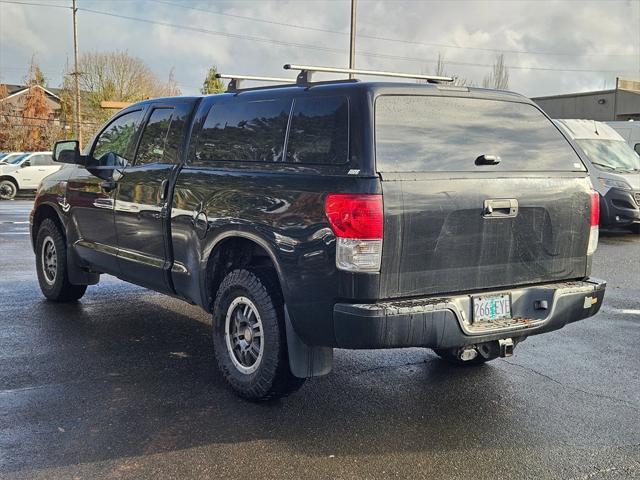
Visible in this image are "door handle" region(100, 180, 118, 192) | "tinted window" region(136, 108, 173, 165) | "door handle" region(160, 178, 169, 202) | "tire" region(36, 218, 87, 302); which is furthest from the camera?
"tire" region(36, 218, 87, 302)

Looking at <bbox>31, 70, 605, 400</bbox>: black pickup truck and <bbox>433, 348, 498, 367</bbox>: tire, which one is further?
<bbox>433, 348, 498, 367</bbox>: tire

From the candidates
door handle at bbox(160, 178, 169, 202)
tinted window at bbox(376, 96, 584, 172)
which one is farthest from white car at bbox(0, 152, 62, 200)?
tinted window at bbox(376, 96, 584, 172)

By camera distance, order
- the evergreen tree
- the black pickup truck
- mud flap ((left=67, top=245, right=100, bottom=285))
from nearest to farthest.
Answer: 1. the black pickup truck
2. mud flap ((left=67, top=245, right=100, bottom=285))
3. the evergreen tree

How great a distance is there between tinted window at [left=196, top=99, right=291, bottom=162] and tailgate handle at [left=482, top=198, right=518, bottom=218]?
126 cm

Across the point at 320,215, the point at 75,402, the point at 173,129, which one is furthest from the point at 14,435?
the point at 173,129

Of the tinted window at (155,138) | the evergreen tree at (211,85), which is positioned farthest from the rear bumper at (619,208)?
the evergreen tree at (211,85)

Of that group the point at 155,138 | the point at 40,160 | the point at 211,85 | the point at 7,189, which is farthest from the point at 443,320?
the point at 211,85

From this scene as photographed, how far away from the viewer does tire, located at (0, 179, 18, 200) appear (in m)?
24.3

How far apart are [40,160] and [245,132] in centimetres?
2258

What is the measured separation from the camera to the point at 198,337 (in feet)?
19.3

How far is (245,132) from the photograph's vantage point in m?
4.58

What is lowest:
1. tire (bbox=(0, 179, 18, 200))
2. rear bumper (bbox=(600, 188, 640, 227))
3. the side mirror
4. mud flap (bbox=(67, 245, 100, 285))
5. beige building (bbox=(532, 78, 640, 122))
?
tire (bbox=(0, 179, 18, 200))

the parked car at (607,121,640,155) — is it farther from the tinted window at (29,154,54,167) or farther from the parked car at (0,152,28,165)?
the parked car at (0,152,28,165)

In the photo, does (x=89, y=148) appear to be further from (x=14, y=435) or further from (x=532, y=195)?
(x=532, y=195)
